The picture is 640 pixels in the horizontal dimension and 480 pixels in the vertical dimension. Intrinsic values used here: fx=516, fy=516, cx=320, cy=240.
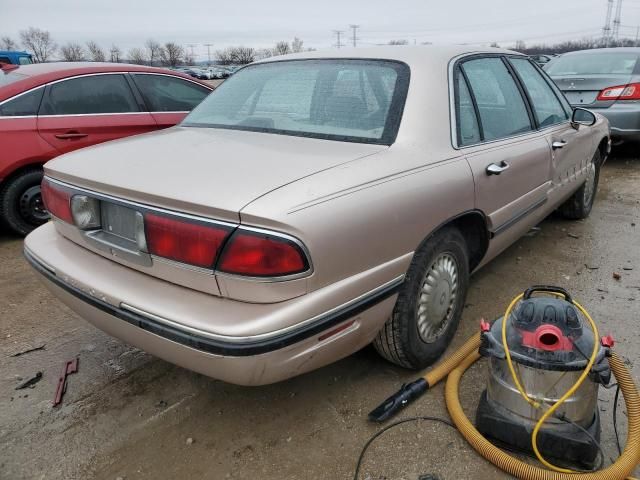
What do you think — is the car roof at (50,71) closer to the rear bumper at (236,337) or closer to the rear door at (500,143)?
the rear bumper at (236,337)

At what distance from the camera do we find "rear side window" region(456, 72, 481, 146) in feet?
8.28

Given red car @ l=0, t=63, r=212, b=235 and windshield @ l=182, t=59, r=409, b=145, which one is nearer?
windshield @ l=182, t=59, r=409, b=145

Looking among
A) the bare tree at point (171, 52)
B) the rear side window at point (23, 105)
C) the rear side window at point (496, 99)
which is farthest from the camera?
the bare tree at point (171, 52)

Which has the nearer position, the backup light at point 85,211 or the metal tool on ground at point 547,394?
the metal tool on ground at point 547,394

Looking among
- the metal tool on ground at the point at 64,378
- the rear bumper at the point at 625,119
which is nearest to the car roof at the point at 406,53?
the metal tool on ground at the point at 64,378

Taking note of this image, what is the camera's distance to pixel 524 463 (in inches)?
75.5

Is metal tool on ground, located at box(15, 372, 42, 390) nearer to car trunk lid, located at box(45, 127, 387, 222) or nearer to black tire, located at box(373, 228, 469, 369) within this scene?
car trunk lid, located at box(45, 127, 387, 222)

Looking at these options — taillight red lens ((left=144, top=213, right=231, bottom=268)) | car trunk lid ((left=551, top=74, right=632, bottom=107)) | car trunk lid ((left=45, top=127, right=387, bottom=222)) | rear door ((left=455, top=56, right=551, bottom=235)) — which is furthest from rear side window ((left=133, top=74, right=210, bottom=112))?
car trunk lid ((left=551, top=74, right=632, bottom=107))

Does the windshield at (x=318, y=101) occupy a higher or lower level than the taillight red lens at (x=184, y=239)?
higher

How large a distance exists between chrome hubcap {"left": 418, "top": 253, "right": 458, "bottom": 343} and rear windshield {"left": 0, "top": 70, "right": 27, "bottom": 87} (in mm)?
4136

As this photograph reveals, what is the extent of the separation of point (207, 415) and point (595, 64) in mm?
7528

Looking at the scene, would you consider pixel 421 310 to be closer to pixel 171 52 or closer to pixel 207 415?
pixel 207 415

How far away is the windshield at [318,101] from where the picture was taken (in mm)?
2328

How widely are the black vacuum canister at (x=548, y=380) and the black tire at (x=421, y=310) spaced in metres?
0.35
